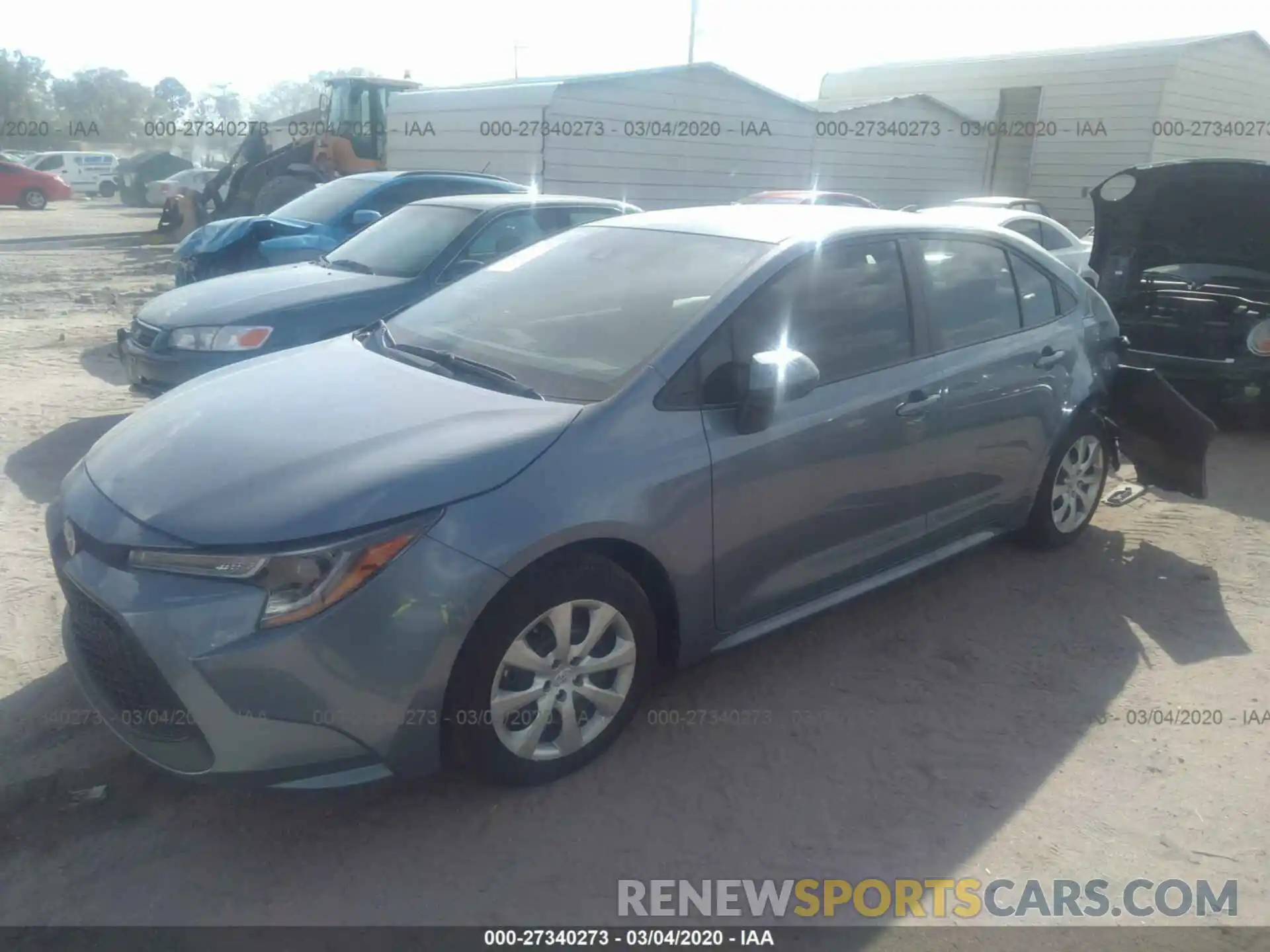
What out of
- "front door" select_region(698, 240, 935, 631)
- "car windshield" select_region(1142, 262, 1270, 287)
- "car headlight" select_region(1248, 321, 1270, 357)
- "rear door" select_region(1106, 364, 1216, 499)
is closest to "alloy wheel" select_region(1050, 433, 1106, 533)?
"rear door" select_region(1106, 364, 1216, 499)

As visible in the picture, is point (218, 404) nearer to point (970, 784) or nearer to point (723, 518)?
point (723, 518)

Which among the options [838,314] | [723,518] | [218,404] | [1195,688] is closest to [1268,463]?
[1195,688]

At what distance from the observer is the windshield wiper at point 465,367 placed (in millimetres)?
3166

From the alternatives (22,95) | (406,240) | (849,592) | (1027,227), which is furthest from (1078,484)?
(22,95)

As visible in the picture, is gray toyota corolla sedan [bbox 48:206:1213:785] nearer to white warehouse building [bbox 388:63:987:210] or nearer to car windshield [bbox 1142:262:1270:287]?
car windshield [bbox 1142:262:1270:287]

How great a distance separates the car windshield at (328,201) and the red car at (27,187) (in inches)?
937

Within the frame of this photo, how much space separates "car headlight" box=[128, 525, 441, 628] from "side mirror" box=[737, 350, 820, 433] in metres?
1.24

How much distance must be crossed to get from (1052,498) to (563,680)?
2869 millimetres

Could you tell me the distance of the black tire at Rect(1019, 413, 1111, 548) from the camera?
4.68m

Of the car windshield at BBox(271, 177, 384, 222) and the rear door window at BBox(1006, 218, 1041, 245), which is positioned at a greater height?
the car windshield at BBox(271, 177, 384, 222)

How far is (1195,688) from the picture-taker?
3758 mm

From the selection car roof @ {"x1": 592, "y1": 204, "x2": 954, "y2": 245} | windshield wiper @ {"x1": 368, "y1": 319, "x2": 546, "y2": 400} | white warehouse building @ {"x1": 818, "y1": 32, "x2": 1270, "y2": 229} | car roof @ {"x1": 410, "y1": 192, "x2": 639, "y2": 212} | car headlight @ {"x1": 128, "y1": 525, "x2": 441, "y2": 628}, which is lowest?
car headlight @ {"x1": 128, "y1": 525, "x2": 441, "y2": 628}

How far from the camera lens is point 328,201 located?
9.14 meters

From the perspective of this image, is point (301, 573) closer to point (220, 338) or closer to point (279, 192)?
point (220, 338)
